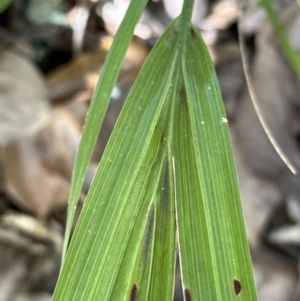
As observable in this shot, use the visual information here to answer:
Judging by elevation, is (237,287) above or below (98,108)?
below

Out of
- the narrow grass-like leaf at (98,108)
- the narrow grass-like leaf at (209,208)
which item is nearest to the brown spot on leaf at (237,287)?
the narrow grass-like leaf at (209,208)

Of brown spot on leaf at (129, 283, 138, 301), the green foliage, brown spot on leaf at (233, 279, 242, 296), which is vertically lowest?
brown spot on leaf at (129, 283, 138, 301)

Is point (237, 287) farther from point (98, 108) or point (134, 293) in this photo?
point (98, 108)

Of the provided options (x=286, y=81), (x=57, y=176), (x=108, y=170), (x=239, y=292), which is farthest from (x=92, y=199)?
(x=286, y=81)

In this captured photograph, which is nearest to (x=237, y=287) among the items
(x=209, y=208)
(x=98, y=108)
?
(x=209, y=208)

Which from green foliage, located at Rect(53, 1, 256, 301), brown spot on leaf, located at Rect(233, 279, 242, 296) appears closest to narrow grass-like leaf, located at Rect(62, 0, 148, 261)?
green foliage, located at Rect(53, 1, 256, 301)

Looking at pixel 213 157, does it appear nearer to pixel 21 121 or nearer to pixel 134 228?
pixel 134 228

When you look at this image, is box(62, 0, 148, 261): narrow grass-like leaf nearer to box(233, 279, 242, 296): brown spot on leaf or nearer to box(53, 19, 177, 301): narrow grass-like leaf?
box(53, 19, 177, 301): narrow grass-like leaf
